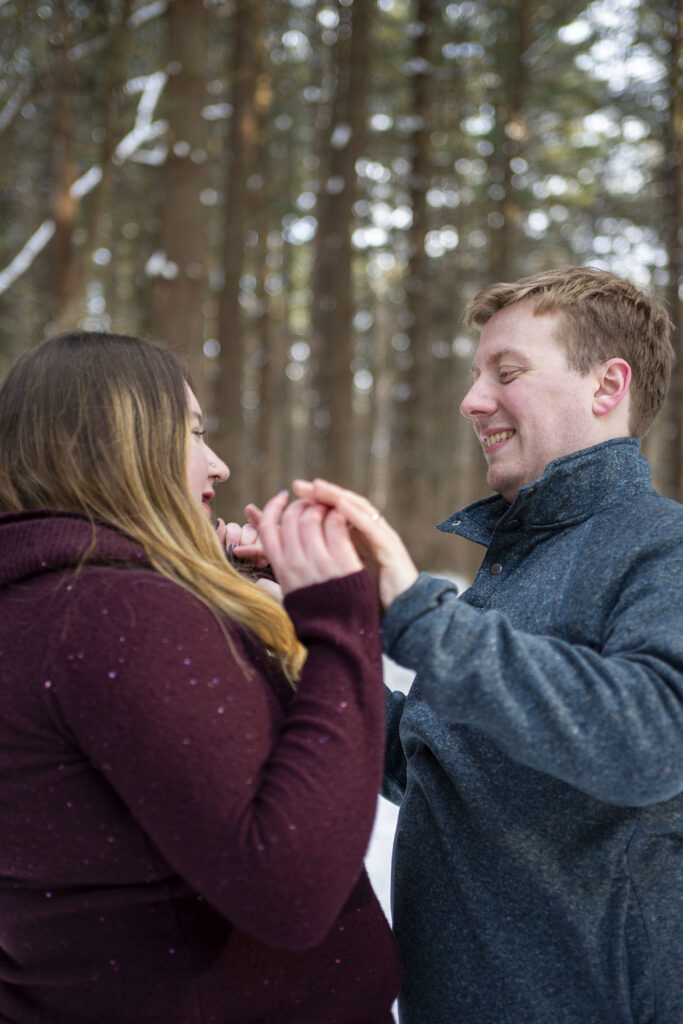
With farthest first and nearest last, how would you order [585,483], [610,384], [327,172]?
[327,172], [610,384], [585,483]

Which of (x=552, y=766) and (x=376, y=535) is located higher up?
(x=376, y=535)

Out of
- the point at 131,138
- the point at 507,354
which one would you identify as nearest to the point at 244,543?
the point at 507,354

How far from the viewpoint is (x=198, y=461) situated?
6.03 ft

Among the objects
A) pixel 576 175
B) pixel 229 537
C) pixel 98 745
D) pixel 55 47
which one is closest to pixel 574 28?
pixel 576 175

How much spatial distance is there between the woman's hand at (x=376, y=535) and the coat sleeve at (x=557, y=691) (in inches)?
1.1

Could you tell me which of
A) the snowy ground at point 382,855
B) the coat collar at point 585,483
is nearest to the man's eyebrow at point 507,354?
the coat collar at point 585,483

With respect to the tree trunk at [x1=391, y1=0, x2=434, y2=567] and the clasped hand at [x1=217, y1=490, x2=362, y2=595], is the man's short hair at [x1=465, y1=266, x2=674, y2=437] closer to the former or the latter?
the clasped hand at [x1=217, y1=490, x2=362, y2=595]

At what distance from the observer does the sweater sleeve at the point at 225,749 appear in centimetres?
134

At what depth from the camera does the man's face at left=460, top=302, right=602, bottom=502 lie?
2152 millimetres

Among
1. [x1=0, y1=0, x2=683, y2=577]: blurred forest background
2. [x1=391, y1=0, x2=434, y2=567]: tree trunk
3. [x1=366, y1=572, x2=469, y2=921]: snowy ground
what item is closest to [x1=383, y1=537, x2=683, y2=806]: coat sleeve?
[x1=366, y1=572, x2=469, y2=921]: snowy ground

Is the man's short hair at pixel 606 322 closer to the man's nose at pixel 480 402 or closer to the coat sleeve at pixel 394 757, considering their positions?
the man's nose at pixel 480 402

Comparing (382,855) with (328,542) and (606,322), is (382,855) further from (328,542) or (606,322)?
(328,542)

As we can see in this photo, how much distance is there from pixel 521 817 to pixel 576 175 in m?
20.3

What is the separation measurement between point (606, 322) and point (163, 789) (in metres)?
1.51
